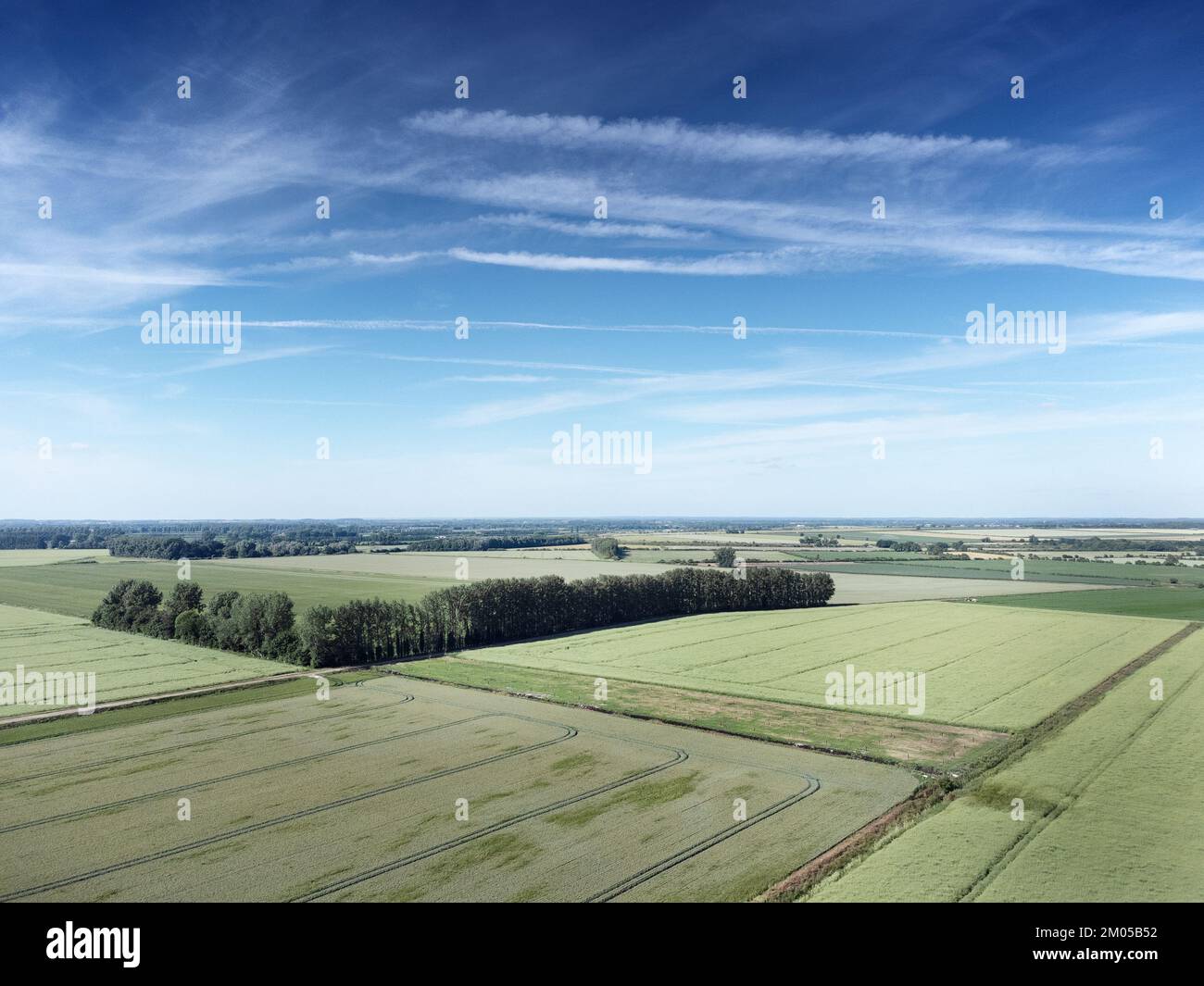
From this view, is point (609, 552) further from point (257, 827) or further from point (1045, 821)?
point (1045, 821)

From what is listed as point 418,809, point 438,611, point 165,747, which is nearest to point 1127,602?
point 438,611

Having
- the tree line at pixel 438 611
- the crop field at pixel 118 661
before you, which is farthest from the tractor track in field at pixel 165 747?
the tree line at pixel 438 611

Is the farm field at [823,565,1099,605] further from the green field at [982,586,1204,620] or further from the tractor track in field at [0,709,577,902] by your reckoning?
the tractor track in field at [0,709,577,902]

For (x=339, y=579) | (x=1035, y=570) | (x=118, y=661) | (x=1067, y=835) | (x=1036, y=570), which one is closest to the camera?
(x=1067, y=835)

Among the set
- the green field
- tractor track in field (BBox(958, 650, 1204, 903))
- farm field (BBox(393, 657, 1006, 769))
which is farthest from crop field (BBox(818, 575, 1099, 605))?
tractor track in field (BBox(958, 650, 1204, 903))
